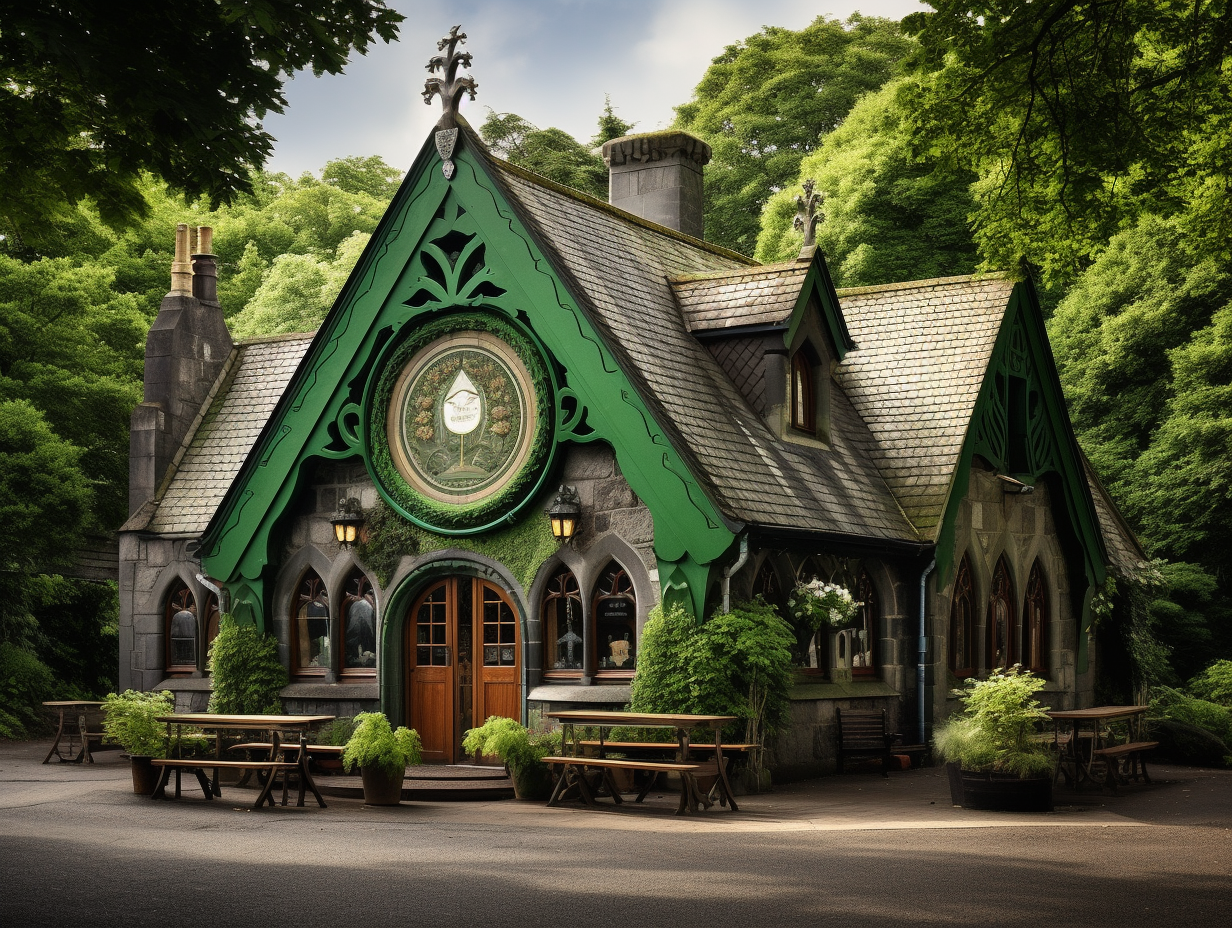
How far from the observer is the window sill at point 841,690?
17.8 metres

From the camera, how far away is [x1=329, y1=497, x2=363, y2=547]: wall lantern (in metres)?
18.8

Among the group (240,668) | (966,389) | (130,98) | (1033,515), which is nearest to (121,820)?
(240,668)

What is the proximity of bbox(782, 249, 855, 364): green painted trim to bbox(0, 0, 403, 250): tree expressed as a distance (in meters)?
9.06

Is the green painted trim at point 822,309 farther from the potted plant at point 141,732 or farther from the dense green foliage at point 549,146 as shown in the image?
the dense green foliage at point 549,146

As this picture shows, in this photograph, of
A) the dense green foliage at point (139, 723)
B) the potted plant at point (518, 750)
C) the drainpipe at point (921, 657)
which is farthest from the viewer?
the drainpipe at point (921, 657)

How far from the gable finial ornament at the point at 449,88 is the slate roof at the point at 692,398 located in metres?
0.60

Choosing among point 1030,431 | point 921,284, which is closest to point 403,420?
point 921,284

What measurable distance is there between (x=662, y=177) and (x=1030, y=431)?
7.47 metres

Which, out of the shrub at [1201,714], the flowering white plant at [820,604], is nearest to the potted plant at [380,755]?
the flowering white plant at [820,604]

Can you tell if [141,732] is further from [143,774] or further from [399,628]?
[399,628]

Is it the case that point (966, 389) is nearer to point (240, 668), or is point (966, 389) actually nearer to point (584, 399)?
point (584, 399)

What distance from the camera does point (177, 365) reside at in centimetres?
2409

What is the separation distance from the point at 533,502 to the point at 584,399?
1.47 meters

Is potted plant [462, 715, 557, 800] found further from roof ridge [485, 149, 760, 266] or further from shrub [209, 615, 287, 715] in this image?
roof ridge [485, 149, 760, 266]
